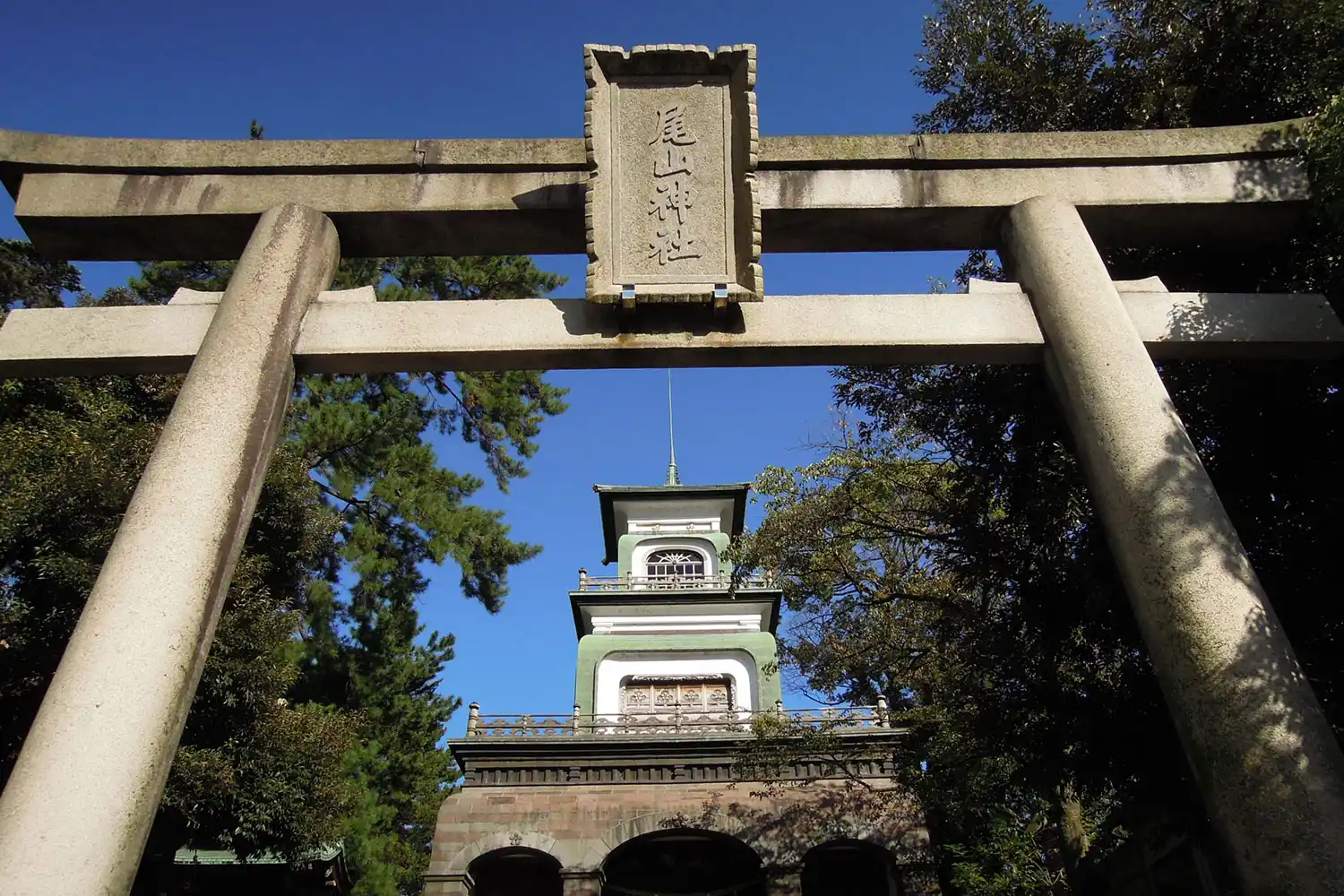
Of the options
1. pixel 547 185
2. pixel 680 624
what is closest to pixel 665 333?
pixel 547 185

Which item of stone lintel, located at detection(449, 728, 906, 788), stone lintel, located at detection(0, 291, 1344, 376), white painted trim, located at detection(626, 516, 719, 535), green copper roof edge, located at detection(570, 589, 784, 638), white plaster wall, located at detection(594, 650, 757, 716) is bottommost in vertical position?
stone lintel, located at detection(0, 291, 1344, 376)

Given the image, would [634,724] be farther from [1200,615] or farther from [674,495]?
[1200,615]

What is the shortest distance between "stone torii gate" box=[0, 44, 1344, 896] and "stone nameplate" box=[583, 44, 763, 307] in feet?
0.05

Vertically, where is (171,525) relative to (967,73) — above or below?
below

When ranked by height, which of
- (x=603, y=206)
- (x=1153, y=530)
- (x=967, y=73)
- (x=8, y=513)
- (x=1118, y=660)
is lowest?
(x=1153, y=530)

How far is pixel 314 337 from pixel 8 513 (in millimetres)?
6423

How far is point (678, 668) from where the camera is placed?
17.4m

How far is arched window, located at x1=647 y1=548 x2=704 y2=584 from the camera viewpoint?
65.1 feet

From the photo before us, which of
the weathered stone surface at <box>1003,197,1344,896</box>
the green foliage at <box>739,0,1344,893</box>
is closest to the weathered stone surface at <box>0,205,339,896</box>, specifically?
the weathered stone surface at <box>1003,197,1344,896</box>

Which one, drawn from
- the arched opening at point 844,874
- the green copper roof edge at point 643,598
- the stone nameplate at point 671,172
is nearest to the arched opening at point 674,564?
the green copper roof edge at point 643,598

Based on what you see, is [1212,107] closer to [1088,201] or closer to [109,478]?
[1088,201]

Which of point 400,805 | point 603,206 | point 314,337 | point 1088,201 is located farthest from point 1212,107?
point 400,805

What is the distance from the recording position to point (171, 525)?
12.3 ft

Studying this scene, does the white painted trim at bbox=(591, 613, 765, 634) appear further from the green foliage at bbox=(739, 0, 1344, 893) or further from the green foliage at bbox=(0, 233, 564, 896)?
the green foliage at bbox=(739, 0, 1344, 893)
